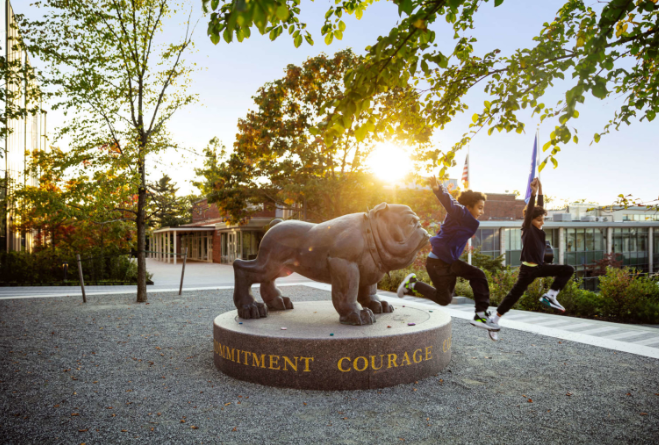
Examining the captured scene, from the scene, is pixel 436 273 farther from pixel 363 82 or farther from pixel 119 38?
pixel 119 38

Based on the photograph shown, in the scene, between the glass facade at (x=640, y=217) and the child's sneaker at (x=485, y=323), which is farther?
the glass facade at (x=640, y=217)

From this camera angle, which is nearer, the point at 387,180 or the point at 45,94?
the point at 45,94

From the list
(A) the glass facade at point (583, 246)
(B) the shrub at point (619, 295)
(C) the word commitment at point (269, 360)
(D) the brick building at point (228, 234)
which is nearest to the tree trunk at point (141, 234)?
(C) the word commitment at point (269, 360)

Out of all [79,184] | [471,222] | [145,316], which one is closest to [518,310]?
[471,222]

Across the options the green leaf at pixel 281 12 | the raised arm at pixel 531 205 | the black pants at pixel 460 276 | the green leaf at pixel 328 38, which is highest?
the green leaf at pixel 328 38

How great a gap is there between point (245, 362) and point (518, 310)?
7569mm

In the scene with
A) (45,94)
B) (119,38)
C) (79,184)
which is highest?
(119,38)

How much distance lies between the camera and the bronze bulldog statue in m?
4.84

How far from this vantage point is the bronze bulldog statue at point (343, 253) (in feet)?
15.9

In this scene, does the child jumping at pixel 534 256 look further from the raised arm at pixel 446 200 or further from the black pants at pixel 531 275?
the raised arm at pixel 446 200

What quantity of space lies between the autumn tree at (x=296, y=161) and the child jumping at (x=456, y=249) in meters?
10.7

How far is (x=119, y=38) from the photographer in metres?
11.1

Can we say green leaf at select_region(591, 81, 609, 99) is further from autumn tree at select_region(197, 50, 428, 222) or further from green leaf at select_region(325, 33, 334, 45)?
autumn tree at select_region(197, 50, 428, 222)

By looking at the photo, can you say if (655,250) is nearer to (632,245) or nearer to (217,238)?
(632,245)
